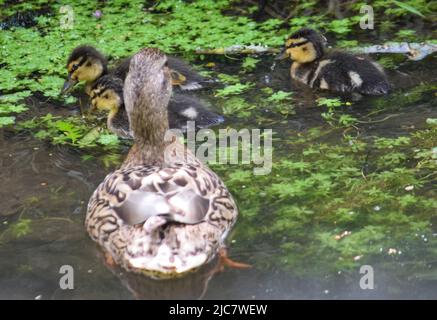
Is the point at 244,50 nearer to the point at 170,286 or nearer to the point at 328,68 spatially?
the point at 328,68

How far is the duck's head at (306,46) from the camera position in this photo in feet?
16.9

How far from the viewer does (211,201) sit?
3.47 m

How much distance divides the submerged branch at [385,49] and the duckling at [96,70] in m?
0.43

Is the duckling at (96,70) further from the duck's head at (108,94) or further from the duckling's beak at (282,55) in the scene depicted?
the duckling's beak at (282,55)

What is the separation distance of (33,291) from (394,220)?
5.01 ft

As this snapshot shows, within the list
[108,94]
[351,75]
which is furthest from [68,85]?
[351,75]

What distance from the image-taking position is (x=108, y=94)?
4.86 meters

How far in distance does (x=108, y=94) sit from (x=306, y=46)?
127 centimetres

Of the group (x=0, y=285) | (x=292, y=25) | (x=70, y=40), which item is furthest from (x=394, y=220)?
(x=70, y=40)

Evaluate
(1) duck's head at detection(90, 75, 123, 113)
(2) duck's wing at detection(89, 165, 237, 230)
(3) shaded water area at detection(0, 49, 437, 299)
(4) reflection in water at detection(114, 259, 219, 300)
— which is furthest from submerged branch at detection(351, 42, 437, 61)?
(4) reflection in water at detection(114, 259, 219, 300)

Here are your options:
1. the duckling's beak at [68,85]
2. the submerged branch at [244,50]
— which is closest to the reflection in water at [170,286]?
the duckling's beak at [68,85]

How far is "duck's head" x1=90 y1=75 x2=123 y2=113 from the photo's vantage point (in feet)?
15.9

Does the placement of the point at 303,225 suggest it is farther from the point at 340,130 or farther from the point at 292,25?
the point at 292,25

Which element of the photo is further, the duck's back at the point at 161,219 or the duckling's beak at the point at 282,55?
the duckling's beak at the point at 282,55
